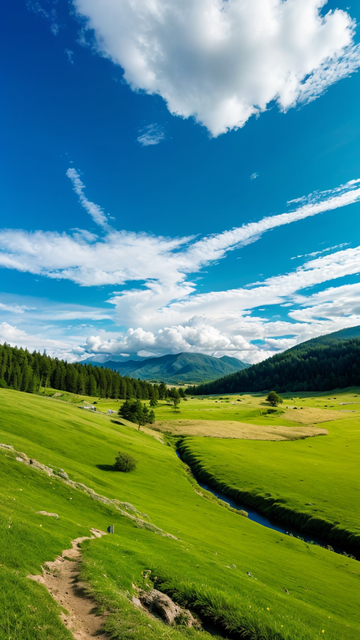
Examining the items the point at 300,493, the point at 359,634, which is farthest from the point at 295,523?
the point at 359,634

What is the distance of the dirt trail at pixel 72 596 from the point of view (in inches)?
502

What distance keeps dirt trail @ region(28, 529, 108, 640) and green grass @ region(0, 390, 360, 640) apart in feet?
2.00

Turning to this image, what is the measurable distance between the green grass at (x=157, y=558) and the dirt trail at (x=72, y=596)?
610 mm

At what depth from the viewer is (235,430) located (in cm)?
12962

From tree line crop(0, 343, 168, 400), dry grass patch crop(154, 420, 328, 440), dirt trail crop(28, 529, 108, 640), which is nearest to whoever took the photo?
dirt trail crop(28, 529, 108, 640)

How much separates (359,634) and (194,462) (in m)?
66.7

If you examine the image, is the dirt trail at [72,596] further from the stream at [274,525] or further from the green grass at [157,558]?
the stream at [274,525]

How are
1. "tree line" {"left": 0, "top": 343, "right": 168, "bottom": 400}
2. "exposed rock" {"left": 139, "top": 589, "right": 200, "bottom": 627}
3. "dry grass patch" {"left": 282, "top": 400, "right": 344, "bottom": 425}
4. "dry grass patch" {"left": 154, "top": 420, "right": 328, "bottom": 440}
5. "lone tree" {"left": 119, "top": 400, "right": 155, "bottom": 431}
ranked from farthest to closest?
"dry grass patch" {"left": 282, "top": 400, "right": 344, "bottom": 425} → "tree line" {"left": 0, "top": 343, "right": 168, "bottom": 400} → "dry grass patch" {"left": 154, "top": 420, "right": 328, "bottom": 440} → "lone tree" {"left": 119, "top": 400, "right": 155, "bottom": 431} → "exposed rock" {"left": 139, "top": 589, "right": 200, "bottom": 627}

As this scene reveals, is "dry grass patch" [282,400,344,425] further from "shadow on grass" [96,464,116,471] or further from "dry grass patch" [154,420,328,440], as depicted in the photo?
"shadow on grass" [96,464,116,471]

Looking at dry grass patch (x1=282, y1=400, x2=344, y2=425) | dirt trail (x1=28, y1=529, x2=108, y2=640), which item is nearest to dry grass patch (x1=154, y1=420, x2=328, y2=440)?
dry grass patch (x1=282, y1=400, x2=344, y2=425)

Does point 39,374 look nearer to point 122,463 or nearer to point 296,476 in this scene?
point 122,463

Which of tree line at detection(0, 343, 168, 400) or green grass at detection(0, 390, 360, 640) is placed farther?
tree line at detection(0, 343, 168, 400)

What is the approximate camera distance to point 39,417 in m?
62.5

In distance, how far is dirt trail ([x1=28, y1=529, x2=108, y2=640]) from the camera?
12.8 meters
